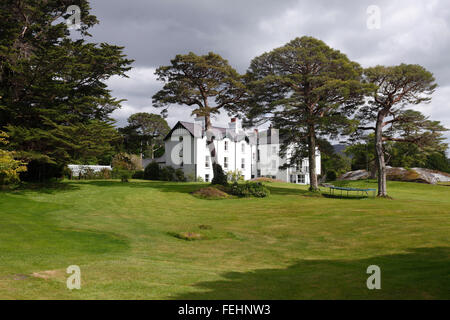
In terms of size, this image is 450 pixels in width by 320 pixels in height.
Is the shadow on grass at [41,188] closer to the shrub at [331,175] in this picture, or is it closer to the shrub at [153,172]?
the shrub at [153,172]

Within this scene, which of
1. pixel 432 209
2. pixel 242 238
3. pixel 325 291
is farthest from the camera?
pixel 432 209

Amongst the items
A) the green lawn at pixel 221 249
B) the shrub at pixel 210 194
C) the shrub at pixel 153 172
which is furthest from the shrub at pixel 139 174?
the green lawn at pixel 221 249

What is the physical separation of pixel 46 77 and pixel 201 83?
14.4 meters

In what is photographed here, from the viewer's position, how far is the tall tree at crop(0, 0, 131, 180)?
25.4m

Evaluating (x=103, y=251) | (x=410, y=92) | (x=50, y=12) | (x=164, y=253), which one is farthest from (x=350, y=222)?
(x=50, y=12)

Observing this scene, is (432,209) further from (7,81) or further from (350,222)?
(7,81)

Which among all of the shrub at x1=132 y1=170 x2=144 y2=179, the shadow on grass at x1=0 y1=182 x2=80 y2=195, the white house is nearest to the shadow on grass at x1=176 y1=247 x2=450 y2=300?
the shadow on grass at x1=0 y1=182 x2=80 y2=195

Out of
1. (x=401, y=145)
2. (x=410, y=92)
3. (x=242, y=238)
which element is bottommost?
(x=242, y=238)

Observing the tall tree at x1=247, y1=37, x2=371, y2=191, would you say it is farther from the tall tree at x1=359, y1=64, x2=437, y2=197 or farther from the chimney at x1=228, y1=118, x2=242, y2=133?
the chimney at x1=228, y1=118, x2=242, y2=133

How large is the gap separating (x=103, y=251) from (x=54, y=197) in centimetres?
1652

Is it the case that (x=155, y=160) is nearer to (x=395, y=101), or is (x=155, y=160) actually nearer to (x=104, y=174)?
(x=104, y=174)

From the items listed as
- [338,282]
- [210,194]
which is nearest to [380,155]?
[210,194]

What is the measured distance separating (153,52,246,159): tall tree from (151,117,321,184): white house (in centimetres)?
957
